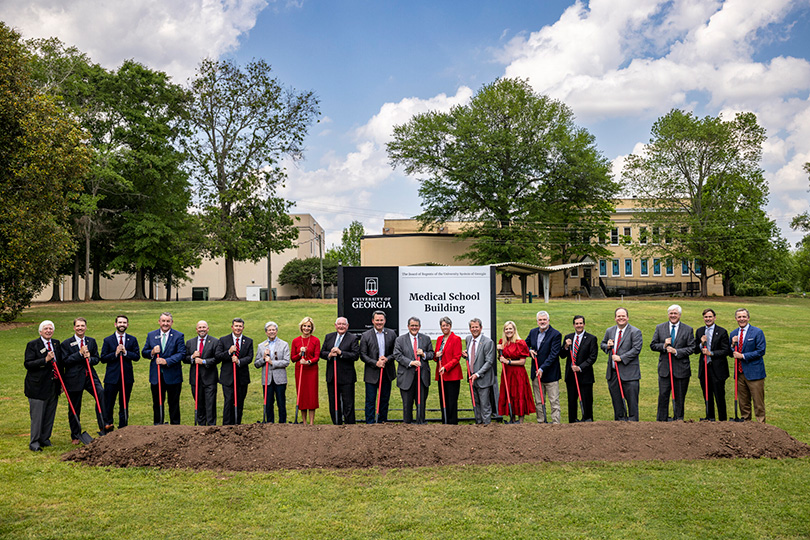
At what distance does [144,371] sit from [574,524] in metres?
14.6

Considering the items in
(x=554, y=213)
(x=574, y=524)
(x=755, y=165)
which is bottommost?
(x=574, y=524)

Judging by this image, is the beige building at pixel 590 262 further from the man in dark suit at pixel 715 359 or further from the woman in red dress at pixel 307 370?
the woman in red dress at pixel 307 370

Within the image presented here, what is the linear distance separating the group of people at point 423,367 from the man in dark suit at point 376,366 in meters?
0.02

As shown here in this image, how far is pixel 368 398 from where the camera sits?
34.3 feet

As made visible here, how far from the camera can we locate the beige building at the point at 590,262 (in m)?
59.0

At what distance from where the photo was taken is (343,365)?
10289 mm

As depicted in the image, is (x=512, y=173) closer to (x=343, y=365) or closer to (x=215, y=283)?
(x=215, y=283)

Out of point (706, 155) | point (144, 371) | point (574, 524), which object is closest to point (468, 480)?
point (574, 524)

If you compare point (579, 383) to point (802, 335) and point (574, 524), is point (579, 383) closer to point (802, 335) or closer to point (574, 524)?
point (574, 524)

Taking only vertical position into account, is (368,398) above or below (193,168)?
below

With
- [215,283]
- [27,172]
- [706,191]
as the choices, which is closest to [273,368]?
[27,172]

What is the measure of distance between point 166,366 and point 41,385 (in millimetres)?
1775

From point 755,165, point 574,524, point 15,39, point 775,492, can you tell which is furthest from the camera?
point 755,165

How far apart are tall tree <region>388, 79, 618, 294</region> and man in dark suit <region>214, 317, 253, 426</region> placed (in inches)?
1667
